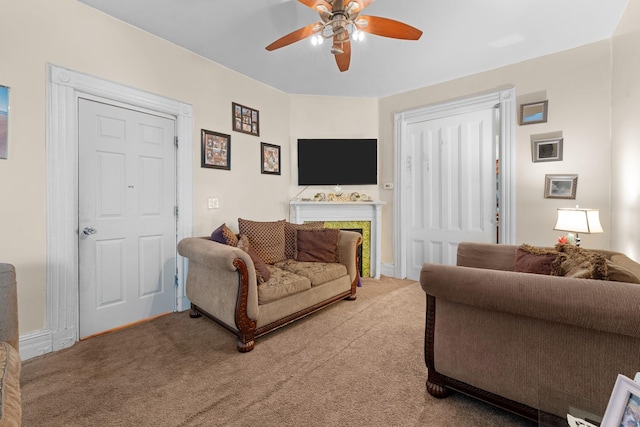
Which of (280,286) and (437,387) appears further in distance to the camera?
(280,286)

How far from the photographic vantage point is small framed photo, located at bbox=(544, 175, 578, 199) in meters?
3.03

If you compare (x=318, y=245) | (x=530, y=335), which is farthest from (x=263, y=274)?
(x=530, y=335)

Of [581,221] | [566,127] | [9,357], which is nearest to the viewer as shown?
[9,357]

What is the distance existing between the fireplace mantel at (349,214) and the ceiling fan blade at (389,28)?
2371 mm

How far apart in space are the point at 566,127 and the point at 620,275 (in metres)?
2.46

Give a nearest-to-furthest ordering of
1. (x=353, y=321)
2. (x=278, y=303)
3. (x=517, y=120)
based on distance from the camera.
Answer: (x=278, y=303) < (x=353, y=321) < (x=517, y=120)

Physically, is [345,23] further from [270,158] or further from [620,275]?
[270,158]

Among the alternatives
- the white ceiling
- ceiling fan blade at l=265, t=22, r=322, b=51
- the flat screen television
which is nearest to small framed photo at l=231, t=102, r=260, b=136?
the white ceiling

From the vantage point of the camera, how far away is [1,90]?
2.00 m

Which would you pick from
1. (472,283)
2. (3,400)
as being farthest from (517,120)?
(3,400)

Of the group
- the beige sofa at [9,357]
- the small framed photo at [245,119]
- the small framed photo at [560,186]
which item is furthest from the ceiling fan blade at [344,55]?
the small framed photo at [560,186]

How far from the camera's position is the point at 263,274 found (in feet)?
8.05

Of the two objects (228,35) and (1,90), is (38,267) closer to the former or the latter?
(1,90)

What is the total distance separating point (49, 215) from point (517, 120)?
4462mm
